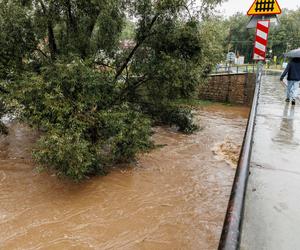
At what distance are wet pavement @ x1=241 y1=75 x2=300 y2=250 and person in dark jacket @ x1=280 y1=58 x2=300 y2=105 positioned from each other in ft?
7.75

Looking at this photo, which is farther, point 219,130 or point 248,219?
point 219,130

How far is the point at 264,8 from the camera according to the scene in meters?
8.12

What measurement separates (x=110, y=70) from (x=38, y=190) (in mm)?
3879

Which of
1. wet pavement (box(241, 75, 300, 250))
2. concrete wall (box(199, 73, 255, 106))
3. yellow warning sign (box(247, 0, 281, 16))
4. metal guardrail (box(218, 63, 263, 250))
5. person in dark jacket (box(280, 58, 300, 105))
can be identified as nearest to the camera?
metal guardrail (box(218, 63, 263, 250))

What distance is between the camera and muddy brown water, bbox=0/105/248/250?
210 inches

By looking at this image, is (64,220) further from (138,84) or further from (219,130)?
(219,130)

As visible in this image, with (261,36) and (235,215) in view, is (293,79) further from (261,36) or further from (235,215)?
(235,215)

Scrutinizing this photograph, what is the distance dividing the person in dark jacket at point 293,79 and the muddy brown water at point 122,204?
2.56 m

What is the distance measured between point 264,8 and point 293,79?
2.06 metres

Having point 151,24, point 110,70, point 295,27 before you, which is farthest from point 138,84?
point 295,27

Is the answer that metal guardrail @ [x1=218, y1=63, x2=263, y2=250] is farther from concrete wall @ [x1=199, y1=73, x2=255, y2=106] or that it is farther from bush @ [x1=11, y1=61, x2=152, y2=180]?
concrete wall @ [x1=199, y1=73, x2=255, y2=106]

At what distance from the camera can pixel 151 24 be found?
29.6ft

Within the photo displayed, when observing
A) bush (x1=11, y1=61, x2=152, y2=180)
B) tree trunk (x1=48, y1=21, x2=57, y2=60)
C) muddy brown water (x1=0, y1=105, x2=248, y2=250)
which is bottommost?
muddy brown water (x1=0, y1=105, x2=248, y2=250)

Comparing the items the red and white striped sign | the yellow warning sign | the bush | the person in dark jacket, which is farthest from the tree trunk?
the person in dark jacket
